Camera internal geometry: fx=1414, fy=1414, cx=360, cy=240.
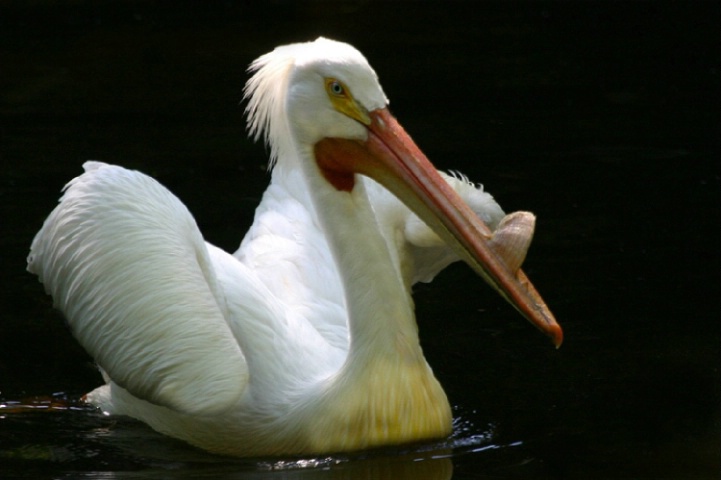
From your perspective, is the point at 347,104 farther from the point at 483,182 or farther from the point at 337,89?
the point at 483,182

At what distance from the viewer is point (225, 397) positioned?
4465 millimetres

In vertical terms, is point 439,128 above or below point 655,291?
above

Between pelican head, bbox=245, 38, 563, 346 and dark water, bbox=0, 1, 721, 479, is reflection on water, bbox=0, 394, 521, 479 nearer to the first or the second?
dark water, bbox=0, 1, 721, 479

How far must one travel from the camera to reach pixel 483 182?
24.3 feet

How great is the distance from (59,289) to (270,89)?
3.42ft

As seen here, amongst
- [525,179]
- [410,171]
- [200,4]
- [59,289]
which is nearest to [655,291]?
[525,179]

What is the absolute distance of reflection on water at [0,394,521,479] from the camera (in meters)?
4.57

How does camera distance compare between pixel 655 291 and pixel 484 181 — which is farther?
pixel 484 181

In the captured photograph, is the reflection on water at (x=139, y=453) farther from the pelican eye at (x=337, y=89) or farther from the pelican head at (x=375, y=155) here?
the pelican eye at (x=337, y=89)

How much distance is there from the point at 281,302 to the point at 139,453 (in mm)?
732

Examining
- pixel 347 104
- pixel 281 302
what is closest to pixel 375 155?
pixel 347 104

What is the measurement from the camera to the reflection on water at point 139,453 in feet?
15.0

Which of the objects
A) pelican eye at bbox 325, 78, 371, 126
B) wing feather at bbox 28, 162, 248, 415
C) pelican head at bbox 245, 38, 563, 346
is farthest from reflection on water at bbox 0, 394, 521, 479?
pelican eye at bbox 325, 78, 371, 126

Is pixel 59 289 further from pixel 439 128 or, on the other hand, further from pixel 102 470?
pixel 439 128
